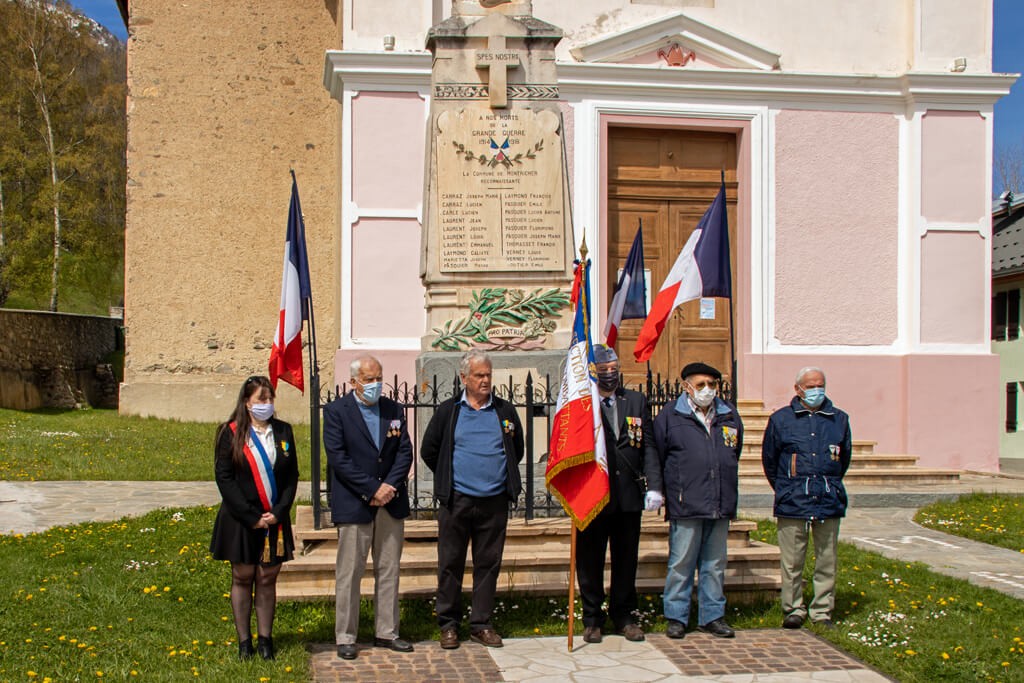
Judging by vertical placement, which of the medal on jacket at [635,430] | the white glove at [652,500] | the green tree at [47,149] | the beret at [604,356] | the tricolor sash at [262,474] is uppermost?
the green tree at [47,149]

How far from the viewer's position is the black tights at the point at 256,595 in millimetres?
5926

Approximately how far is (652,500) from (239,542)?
2.33m

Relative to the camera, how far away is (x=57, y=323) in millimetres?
25016

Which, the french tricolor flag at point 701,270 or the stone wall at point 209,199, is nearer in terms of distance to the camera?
the french tricolor flag at point 701,270

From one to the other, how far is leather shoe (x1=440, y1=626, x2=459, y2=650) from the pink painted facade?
28.6ft

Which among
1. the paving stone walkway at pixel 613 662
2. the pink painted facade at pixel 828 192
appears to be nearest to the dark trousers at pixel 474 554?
the paving stone walkway at pixel 613 662

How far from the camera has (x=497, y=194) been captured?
850 centimetres

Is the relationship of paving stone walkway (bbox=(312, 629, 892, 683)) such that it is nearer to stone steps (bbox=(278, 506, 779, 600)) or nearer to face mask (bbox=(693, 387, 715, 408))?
stone steps (bbox=(278, 506, 779, 600))

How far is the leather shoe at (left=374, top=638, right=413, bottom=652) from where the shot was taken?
20.3ft

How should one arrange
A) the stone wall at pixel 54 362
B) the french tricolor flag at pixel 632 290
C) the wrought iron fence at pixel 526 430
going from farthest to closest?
the stone wall at pixel 54 362, the french tricolor flag at pixel 632 290, the wrought iron fence at pixel 526 430

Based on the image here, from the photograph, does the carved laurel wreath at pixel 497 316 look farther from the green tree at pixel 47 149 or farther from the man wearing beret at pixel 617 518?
the green tree at pixel 47 149

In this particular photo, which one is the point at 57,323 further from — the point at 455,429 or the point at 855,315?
the point at 455,429

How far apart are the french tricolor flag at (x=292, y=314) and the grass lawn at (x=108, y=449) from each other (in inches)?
225

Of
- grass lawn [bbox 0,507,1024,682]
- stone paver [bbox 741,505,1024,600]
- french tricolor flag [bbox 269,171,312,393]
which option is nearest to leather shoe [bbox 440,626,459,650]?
grass lawn [bbox 0,507,1024,682]
